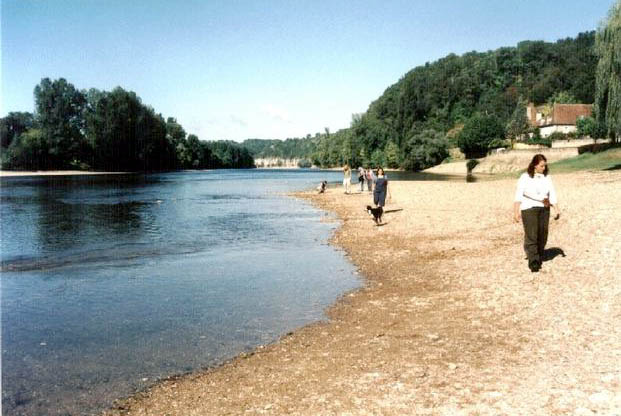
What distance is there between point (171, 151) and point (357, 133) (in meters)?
69.5

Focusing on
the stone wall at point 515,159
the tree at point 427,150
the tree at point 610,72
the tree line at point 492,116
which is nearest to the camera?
the tree at point 610,72

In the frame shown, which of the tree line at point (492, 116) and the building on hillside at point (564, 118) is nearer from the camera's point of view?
the tree line at point (492, 116)

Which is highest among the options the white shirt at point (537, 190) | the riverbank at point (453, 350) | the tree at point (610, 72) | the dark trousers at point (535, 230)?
the tree at point (610, 72)

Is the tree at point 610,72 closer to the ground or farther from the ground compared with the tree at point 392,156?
farther from the ground

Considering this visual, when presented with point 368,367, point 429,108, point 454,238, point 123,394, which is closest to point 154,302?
point 123,394

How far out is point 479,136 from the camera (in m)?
115

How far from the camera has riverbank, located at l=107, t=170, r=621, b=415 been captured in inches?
232

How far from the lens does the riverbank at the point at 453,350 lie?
5895mm

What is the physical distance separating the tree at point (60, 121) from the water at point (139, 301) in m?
116

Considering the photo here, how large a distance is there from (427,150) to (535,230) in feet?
380

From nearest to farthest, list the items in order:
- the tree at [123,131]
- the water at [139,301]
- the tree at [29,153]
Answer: the water at [139,301] < the tree at [29,153] < the tree at [123,131]

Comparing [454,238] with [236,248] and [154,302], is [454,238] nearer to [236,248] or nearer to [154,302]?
[236,248]

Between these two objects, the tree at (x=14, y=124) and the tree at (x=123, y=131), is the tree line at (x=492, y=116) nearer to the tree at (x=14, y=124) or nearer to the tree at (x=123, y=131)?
the tree at (x=123, y=131)

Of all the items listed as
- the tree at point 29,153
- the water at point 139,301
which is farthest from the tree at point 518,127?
the tree at point 29,153
